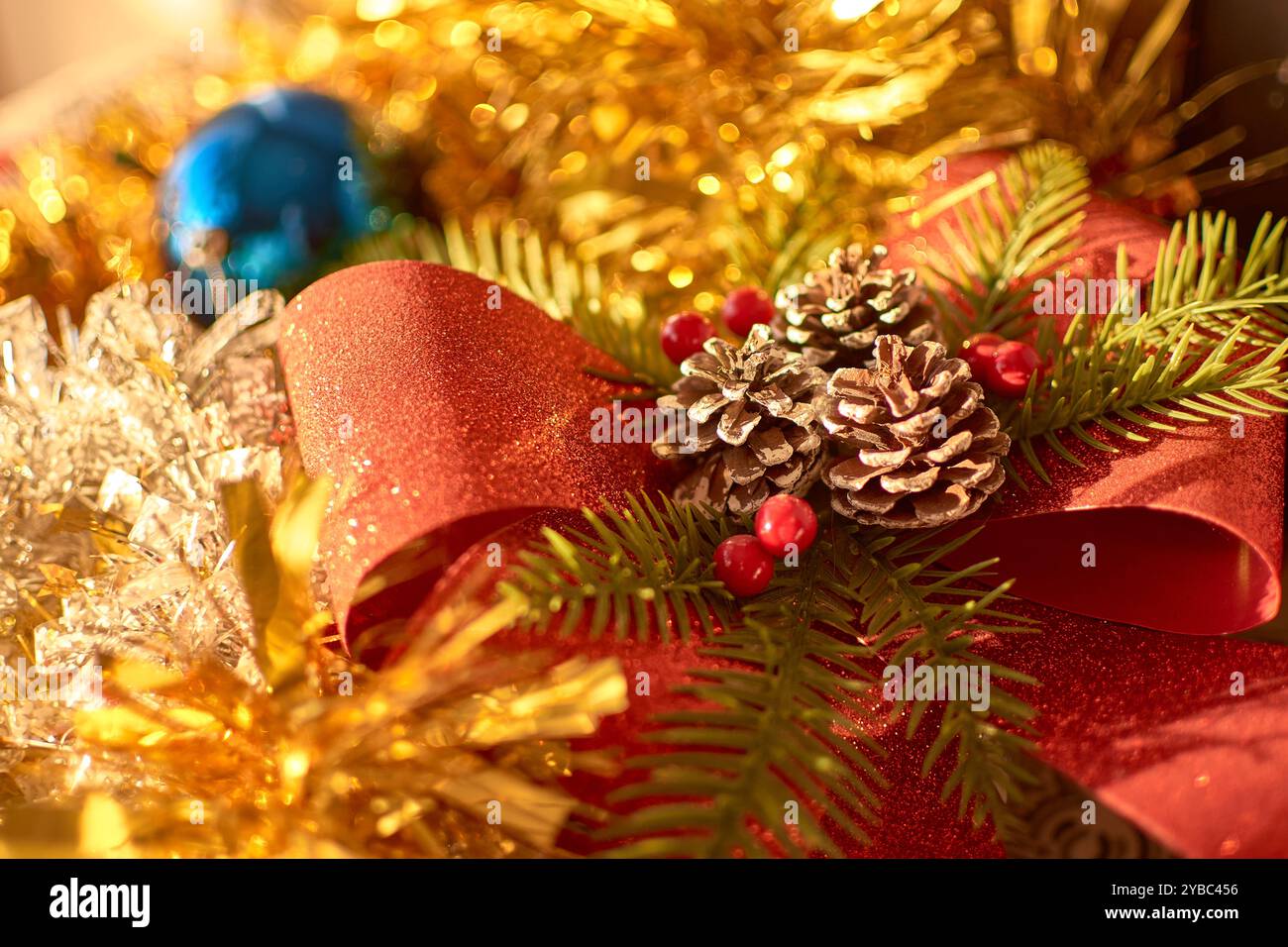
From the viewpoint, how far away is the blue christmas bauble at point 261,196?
1.86 ft

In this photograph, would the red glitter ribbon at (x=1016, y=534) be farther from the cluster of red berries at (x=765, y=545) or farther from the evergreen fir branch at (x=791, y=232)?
the evergreen fir branch at (x=791, y=232)

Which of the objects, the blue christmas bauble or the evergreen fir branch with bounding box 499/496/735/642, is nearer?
the evergreen fir branch with bounding box 499/496/735/642

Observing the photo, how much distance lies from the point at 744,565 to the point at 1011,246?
234mm

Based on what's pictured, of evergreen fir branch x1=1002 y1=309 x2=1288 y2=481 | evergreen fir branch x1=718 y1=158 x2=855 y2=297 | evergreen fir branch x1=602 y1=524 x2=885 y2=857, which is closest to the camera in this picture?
evergreen fir branch x1=602 y1=524 x2=885 y2=857

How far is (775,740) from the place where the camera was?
10.9 inches

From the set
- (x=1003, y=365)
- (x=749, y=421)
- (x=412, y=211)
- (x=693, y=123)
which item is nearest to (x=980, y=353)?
(x=1003, y=365)

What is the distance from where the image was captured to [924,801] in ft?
1.06

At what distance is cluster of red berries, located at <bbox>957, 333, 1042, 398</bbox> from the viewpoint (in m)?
0.38

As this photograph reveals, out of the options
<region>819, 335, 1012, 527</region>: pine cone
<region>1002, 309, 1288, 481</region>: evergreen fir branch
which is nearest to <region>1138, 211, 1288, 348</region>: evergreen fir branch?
<region>1002, 309, 1288, 481</region>: evergreen fir branch

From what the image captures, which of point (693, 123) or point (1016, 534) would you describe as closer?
point (1016, 534)

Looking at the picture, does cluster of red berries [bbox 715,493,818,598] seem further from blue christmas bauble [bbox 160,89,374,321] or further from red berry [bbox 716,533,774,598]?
blue christmas bauble [bbox 160,89,374,321]

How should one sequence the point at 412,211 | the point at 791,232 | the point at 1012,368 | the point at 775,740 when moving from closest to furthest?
the point at 775,740, the point at 1012,368, the point at 791,232, the point at 412,211

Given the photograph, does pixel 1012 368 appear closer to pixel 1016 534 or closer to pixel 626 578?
pixel 1016 534
